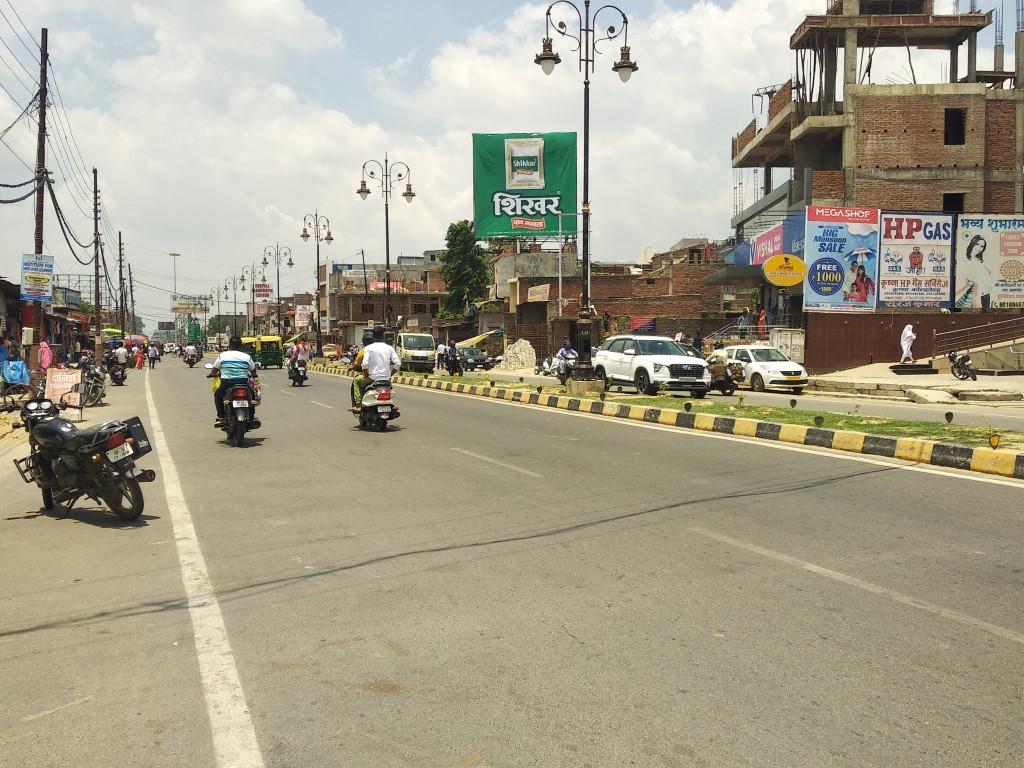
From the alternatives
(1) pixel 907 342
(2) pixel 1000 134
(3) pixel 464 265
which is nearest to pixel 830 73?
(2) pixel 1000 134

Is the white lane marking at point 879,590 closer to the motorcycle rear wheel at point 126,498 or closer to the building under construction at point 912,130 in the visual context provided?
the motorcycle rear wheel at point 126,498

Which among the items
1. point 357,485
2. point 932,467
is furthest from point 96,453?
point 932,467

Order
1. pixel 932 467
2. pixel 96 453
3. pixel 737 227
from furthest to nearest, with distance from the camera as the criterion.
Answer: pixel 737 227, pixel 932 467, pixel 96 453

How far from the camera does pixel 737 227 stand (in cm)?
5397

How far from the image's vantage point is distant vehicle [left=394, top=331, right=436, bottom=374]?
42.7 m

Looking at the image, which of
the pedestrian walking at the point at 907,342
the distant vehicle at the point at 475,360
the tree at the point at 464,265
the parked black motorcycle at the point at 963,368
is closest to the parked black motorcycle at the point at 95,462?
the parked black motorcycle at the point at 963,368

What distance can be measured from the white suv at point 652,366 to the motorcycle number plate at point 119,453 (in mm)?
16369

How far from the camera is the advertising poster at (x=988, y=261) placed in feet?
111

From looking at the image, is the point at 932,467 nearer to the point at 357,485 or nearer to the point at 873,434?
the point at 873,434

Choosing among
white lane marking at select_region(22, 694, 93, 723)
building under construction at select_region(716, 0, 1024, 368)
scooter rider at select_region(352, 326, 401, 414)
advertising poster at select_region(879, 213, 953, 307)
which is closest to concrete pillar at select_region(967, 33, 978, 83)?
building under construction at select_region(716, 0, 1024, 368)

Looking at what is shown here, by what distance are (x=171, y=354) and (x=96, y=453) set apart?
137 m

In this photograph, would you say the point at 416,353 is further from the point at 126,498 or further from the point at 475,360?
the point at 126,498

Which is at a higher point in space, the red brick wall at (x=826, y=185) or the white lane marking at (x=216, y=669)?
the red brick wall at (x=826, y=185)

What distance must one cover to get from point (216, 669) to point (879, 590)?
379cm
